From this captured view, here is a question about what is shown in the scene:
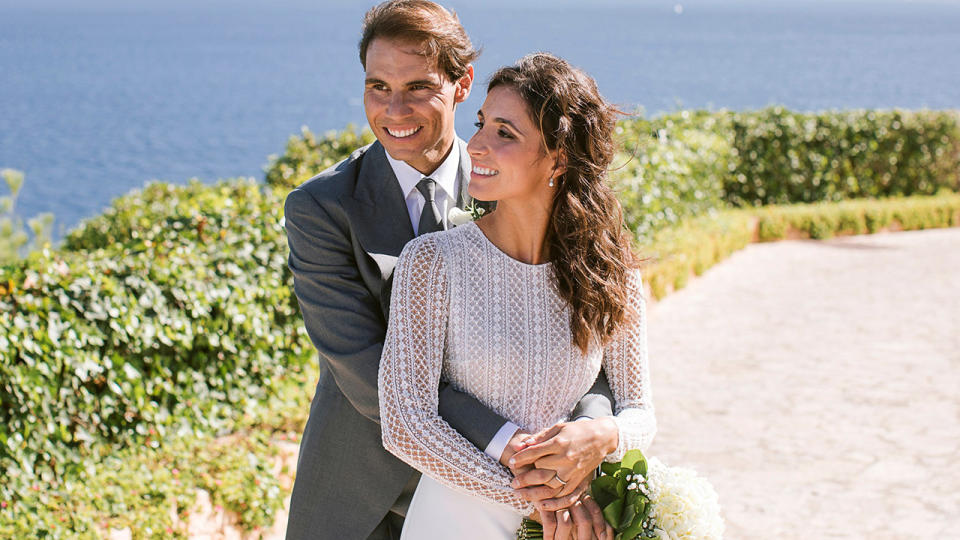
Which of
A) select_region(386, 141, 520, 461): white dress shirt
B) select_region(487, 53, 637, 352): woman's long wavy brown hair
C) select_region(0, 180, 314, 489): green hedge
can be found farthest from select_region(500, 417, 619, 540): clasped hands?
select_region(0, 180, 314, 489): green hedge

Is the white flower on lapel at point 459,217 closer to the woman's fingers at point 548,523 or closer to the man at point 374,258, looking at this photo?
the man at point 374,258

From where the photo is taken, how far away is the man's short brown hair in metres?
2.36

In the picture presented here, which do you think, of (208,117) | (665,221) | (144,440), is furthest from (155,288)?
(208,117)

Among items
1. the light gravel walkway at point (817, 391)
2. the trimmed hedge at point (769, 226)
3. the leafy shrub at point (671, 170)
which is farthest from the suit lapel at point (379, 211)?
the trimmed hedge at point (769, 226)

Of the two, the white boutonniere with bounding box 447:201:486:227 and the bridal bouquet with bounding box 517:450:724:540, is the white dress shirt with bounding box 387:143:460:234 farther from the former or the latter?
the bridal bouquet with bounding box 517:450:724:540

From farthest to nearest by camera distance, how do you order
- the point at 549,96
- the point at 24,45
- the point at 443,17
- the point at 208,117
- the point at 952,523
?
the point at 24,45
the point at 208,117
the point at 952,523
the point at 443,17
the point at 549,96

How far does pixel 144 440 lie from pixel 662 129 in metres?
7.27

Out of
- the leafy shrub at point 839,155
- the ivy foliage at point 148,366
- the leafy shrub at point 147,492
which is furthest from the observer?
the leafy shrub at point 839,155

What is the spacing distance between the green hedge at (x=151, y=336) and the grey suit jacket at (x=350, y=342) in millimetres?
2332

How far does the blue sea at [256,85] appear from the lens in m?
50.0

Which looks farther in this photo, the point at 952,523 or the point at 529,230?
the point at 952,523

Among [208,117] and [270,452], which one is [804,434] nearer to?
[270,452]

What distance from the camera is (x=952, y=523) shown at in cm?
498

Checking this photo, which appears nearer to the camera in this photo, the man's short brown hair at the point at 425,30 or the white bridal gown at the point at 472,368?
the white bridal gown at the point at 472,368
